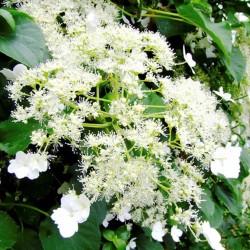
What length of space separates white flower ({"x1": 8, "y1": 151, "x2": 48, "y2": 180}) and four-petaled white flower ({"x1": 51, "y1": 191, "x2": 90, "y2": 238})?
8 cm

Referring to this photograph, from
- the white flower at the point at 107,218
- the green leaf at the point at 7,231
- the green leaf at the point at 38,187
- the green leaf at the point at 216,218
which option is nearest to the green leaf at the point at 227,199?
the green leaf at the point at 216,218

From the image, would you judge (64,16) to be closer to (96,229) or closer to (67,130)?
(67,130)

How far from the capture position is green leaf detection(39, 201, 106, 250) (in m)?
0.92

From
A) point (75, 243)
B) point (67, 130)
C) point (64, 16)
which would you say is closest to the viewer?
point (67, 130)

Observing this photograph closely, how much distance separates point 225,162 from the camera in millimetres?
919

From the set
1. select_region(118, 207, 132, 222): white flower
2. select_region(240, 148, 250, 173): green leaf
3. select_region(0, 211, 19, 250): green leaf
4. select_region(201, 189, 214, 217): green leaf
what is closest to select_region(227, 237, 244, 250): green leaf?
select_region(240, 148, 250, 173): green leaf

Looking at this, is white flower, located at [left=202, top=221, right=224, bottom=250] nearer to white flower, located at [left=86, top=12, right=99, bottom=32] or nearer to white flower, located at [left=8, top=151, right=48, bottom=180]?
white flower, located at [left=8, top=151, right=48, bottom=180]

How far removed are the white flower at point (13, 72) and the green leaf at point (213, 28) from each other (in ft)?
1.59

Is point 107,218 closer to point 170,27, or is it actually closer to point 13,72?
point 13,72

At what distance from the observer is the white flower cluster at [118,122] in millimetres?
820

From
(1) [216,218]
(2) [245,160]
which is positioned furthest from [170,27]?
(1) [216,218]

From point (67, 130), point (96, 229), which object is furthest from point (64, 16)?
point (96, 229)

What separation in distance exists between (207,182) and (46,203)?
1.59 feet

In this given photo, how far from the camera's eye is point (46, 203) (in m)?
1.13
